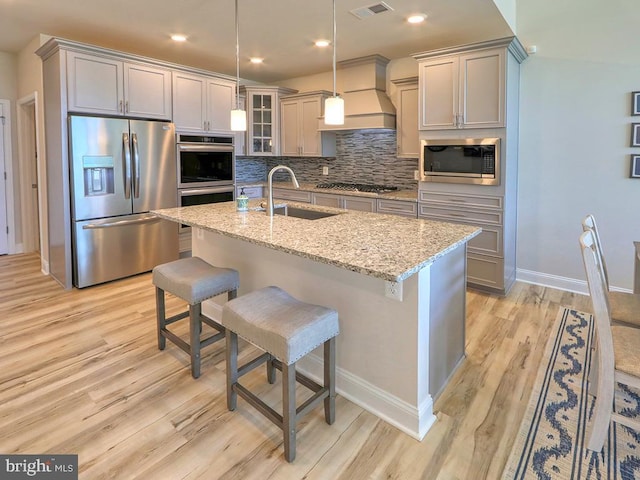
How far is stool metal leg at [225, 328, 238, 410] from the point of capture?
197 cm

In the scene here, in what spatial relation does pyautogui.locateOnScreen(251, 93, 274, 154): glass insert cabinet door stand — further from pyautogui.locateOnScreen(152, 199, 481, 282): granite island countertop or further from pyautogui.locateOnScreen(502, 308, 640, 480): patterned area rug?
pyautogui.locateOnScreen(502, 308, 640, 480): patterned area rug

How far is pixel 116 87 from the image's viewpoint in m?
3.93

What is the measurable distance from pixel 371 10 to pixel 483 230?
2.18 meters

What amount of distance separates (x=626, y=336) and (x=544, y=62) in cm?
294

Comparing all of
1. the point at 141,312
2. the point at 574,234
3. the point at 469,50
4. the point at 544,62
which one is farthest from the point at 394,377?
the point at 544,62

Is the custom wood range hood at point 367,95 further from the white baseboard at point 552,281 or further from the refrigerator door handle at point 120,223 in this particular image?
the refrigerator door handle at point 120,223

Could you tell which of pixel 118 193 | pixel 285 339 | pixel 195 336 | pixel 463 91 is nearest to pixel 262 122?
pixel 118 193

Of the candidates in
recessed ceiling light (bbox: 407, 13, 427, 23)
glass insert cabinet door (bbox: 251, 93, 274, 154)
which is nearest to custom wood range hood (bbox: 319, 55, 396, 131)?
recessed ceiling light (bbox: 407, 13, 427, 23)

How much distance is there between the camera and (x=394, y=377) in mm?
1938

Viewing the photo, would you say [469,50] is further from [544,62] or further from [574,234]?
[574,234]

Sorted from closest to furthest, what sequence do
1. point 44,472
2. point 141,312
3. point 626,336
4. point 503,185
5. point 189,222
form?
point 44,472 < point 626,336 < point 189,222 < point 141,312 < point 503,185

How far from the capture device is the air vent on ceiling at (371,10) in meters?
3.13

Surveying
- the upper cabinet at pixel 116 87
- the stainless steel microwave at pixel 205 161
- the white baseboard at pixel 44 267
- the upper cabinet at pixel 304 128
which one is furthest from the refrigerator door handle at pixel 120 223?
the upper cabinet at pixel 304 128

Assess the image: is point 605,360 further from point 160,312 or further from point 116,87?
point 116,87
